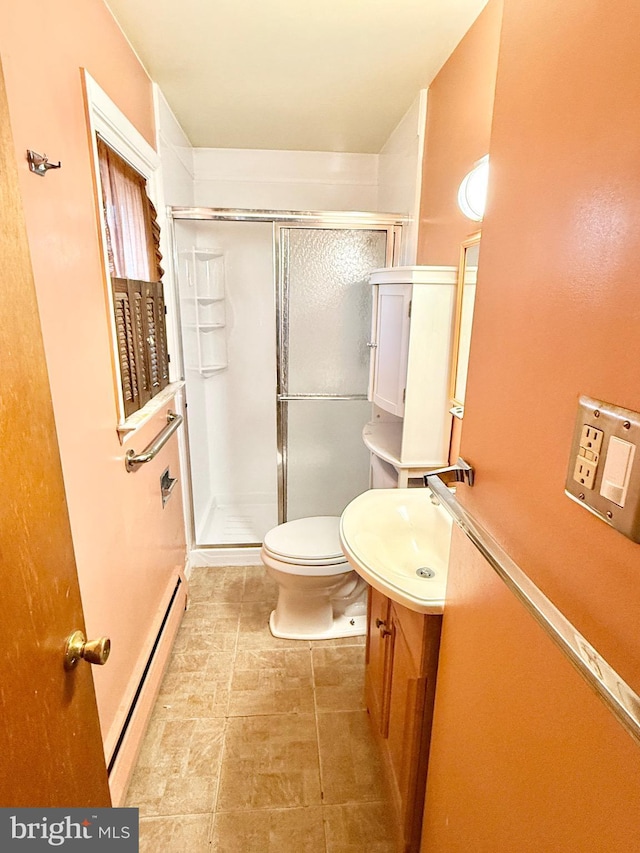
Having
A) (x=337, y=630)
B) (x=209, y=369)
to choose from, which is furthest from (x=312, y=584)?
(x=209, y=369)

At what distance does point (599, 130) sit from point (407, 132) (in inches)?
77.1

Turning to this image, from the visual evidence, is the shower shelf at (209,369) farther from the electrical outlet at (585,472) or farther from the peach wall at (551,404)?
the electrical outlet at (585,472)

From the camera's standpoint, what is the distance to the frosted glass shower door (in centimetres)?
243

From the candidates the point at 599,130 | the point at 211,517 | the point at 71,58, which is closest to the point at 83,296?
the point at 71,58

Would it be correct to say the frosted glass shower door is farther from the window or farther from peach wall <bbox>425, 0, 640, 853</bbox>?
peach wall <bbox>425, 0, 640, 853</bbox>

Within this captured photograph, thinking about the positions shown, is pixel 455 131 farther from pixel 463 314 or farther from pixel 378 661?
pixel 378 661

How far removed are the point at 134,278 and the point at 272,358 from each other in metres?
1.45

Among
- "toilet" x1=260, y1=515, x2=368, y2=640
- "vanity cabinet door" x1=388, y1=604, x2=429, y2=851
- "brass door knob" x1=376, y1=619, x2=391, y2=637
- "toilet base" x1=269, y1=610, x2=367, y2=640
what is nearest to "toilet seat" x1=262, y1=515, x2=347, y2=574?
"toilet" x1=260, y1=515, x2=368, y2=640

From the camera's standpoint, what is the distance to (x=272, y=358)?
320cm

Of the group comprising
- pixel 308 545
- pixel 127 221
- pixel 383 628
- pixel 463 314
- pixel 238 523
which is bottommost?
pixel 238 523

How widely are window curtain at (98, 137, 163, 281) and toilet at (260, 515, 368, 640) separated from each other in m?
1.35

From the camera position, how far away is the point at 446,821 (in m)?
0.95

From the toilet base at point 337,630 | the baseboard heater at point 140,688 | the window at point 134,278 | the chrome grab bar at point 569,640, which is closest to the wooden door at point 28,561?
the chrome grab bar at point 569,640

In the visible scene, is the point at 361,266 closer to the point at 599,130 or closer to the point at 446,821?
the point at 599,130
